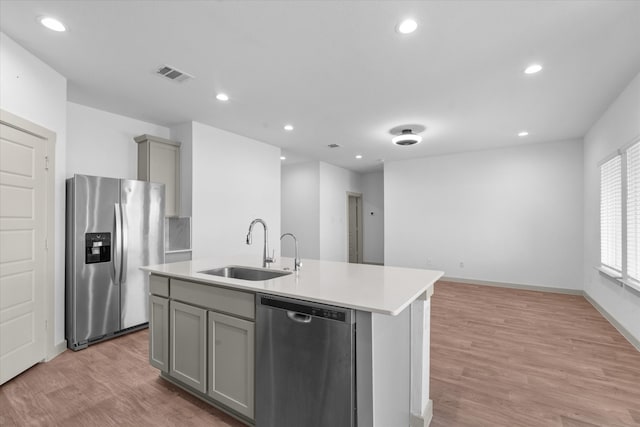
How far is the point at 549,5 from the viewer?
6.54 ft

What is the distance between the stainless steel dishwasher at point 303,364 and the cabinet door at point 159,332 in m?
0.99

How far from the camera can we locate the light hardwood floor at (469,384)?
1992 millimetres

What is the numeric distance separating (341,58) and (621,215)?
3.72 m

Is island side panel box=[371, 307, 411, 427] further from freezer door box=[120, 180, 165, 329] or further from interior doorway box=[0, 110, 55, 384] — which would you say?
freezer door box=[120, 180, 165, 329]

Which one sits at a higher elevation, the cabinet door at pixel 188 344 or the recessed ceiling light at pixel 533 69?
the recessed ceiling light at pixel 533 69

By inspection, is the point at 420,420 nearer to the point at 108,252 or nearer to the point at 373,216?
the point at 108,252

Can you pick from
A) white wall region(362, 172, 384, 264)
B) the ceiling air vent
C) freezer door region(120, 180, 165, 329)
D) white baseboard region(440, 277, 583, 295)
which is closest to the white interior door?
freezer door region(120, 180, 165, 329)

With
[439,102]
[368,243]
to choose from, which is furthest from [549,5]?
[368,243]

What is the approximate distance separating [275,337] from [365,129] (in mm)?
3863

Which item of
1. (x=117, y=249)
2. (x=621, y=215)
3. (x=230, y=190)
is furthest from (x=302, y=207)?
(x=621, y=215)

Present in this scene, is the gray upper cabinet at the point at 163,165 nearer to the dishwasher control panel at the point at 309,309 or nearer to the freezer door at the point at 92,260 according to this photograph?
the freezer door at the point at 92,260

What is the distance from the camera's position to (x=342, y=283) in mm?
1843

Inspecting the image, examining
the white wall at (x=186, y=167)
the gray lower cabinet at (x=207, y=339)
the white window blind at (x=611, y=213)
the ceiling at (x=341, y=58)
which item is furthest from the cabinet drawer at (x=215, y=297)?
the white window blind at (x=611, y=213)

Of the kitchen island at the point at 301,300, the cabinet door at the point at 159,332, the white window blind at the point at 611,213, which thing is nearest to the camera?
the kitchen island at the point at 301,300
